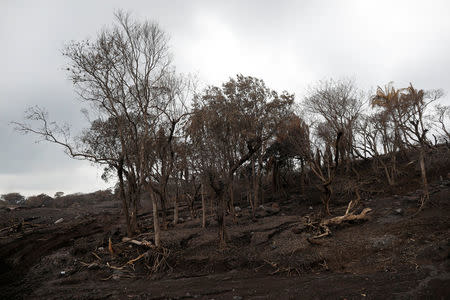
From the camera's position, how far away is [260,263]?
9609 mm

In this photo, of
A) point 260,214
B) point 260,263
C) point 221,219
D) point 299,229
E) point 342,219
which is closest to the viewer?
point 260,263

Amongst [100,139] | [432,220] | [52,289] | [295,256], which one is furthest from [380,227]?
[100,139]

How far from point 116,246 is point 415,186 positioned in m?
20.1

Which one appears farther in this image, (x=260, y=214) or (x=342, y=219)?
(x=260, y=214)

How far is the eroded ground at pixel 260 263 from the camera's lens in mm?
6934

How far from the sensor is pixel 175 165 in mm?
16781

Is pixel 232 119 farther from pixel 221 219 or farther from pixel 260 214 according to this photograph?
pixel 260 214

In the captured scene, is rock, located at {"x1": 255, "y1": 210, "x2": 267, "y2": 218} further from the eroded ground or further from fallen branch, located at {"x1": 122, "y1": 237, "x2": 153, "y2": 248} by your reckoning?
fallen branch, located at {"x1": 122, "y1": 237, "x2": 153, "y2": 248}

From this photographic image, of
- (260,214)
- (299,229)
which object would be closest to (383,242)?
(299,229)

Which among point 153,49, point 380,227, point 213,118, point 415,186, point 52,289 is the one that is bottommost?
point 52,289

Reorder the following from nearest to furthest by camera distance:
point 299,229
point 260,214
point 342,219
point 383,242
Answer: point 383,242, point 299,229, point 342,219, point 260,214

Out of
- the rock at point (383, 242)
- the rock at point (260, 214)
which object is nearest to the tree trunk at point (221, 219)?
the rock at point (383, 242)

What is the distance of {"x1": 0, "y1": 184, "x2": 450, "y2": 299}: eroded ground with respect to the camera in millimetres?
6934

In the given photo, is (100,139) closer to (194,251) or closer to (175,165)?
(175,165)
